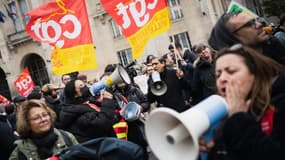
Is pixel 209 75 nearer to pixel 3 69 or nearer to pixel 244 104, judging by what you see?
pixel 244 104

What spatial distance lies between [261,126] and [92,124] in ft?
8.35

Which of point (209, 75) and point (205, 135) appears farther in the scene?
point (209, 75)

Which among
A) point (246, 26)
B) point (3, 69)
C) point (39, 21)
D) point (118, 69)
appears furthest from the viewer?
point (3, 69)

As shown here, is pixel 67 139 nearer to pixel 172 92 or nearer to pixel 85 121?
pixel 85 121

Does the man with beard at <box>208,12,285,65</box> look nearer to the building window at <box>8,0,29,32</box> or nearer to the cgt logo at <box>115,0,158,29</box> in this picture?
the cgt logo at <box>115,0,158,29</box>

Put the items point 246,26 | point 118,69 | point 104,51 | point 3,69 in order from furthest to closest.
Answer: point 3,69 < point 104,51 < point 118,69 < point 246,26

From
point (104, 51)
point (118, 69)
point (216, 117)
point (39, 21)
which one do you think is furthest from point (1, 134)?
point (104, 51)

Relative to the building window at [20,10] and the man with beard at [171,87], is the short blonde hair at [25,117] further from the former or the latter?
the building window at [20,10]

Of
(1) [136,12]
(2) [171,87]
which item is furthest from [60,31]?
(2) [171,87]

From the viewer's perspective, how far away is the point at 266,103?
1.76m

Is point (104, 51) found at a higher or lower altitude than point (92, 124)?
higher

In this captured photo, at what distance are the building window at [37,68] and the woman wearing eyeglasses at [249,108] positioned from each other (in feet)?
89.3

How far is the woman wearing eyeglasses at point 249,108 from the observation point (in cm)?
160

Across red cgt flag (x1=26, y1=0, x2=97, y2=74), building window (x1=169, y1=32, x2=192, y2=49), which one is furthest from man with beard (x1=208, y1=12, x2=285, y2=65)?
building window (x1=169, y1=32, x2=192, y2=49)
